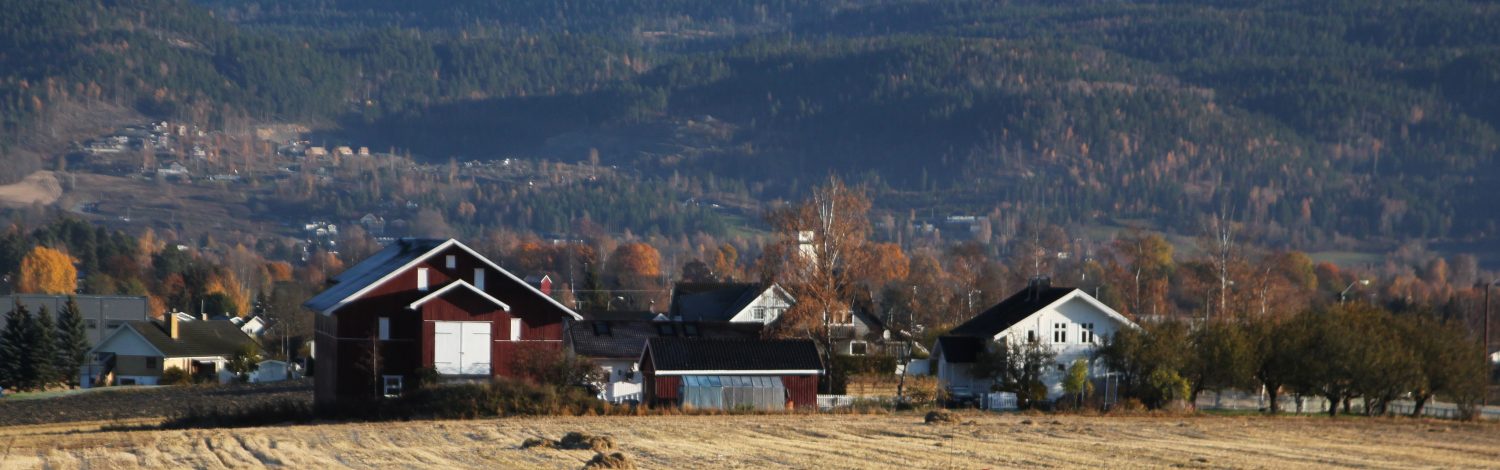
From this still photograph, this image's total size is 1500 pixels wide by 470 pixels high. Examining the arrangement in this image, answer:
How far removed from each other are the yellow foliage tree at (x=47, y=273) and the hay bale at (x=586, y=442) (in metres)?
127

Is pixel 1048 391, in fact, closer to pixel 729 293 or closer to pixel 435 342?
pixel 435 342

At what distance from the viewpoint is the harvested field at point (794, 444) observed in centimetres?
3950

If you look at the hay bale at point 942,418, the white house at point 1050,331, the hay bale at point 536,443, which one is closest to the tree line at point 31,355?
the white house at point 1050,331

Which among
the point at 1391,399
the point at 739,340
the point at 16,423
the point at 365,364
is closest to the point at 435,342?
the point at 365,364

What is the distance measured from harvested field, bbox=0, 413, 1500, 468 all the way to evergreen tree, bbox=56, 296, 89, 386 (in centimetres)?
3473

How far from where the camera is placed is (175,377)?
92750 millimetres

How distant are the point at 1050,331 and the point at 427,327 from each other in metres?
23.3

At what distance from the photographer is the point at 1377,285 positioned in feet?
594

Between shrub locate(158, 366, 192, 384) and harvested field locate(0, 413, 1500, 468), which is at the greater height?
shrub locate(158, 366, 192, 384)

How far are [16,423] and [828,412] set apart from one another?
25.9 m

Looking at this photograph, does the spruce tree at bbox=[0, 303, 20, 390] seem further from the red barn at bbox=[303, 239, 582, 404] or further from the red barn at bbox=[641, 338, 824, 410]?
the red barn at bbox=[641, 338, 824, 410]

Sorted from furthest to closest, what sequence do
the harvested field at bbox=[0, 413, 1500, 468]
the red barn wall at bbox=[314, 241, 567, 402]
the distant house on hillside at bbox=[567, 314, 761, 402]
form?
the distant house on hillside at bbox=[567, 314, 761, 402] → the red barn wall at bbox=[314, 241, 567, 402] → the harvested field at bbox=[0, 413, 1500, 468]

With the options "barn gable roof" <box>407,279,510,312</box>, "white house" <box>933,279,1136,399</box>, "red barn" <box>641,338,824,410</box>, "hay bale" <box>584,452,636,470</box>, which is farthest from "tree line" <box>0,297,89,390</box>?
"hay bale" <box>584,452,636,470</box>

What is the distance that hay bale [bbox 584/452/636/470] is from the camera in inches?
1435
